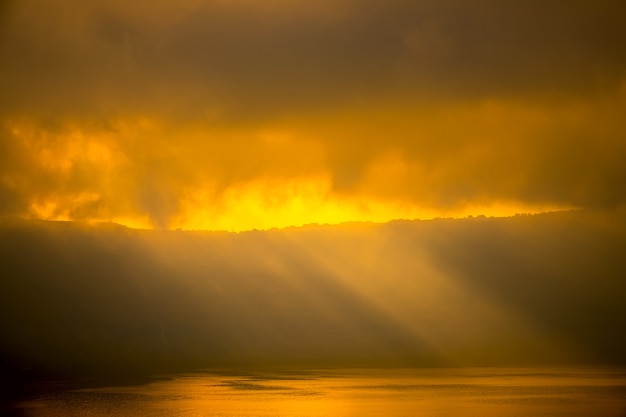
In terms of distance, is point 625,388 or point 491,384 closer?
point 625,388

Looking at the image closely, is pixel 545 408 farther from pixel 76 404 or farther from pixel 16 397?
pixel 16 397

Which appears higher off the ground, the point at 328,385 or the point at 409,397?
the point at 328,385

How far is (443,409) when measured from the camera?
129625mm

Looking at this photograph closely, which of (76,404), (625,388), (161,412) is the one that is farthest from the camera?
(625,388)

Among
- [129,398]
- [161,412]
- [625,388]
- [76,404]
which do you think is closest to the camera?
[161,412]

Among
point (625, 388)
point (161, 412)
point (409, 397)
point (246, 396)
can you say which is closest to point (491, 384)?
point (625, 388)

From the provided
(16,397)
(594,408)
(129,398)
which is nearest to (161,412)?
(129,398)

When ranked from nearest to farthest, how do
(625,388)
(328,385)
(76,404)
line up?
(76,404) → (625,388) → (328,385)

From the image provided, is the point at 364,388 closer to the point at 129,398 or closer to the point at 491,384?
the point at 491,384

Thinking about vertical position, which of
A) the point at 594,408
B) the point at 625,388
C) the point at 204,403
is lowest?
the point at 594,408

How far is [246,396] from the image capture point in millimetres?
160125

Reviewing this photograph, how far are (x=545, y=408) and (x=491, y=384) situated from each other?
70938 millimetres

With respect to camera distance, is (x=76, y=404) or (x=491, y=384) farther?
(x=491, y=384)

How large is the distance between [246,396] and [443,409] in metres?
44.1
